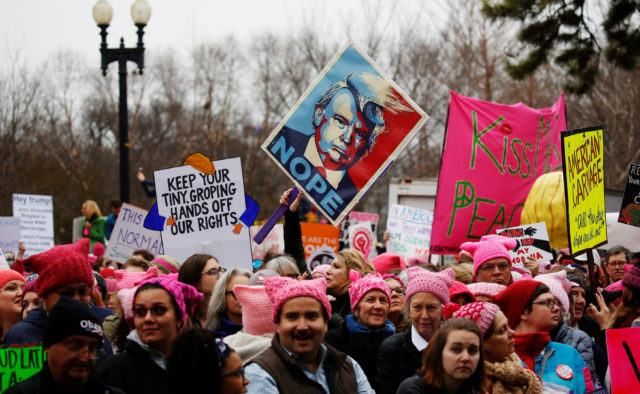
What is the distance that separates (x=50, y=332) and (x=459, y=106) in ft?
31.7

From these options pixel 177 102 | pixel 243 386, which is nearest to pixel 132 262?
pixel 243 386

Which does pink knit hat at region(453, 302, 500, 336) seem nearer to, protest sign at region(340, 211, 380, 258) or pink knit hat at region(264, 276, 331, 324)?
pink knit hat at region(264, 276, 331, 324)

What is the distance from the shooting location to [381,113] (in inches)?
389

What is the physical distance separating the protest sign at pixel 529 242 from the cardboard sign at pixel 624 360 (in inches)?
158

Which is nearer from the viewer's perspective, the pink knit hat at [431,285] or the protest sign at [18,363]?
the protest sign at [18,363]

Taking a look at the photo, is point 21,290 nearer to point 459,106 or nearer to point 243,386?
point 243,386

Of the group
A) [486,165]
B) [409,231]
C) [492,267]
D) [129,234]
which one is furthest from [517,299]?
[409,231]

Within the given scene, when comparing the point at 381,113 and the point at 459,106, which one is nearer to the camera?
the point at 381,113

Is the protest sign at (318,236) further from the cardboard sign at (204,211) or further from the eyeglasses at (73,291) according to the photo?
the eyeglasses at (73,291)

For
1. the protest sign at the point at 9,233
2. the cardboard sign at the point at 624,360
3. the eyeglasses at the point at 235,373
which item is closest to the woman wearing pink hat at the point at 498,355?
the cardboard sign at the point at 624,360

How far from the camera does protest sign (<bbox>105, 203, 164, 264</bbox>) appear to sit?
45.9 ft

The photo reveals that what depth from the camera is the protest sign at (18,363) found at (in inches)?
229

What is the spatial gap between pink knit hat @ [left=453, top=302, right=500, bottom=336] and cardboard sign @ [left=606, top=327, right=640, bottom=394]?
1.40m

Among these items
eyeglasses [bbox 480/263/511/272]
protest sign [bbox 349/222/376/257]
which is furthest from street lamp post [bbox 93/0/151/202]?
eyeglasses [bbox 480/263/511/272]
